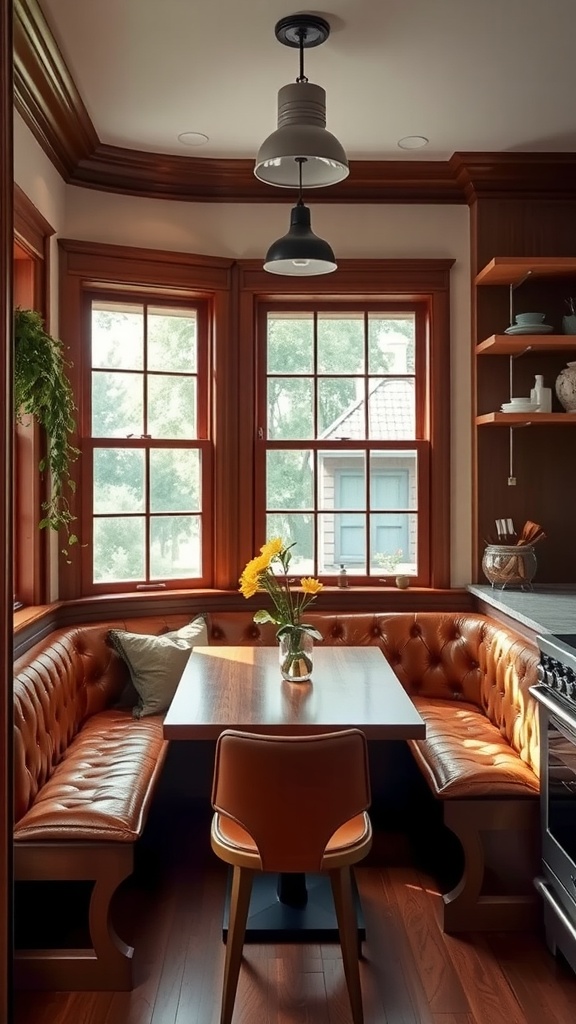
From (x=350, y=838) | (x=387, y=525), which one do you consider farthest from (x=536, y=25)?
(x=350, y=838)

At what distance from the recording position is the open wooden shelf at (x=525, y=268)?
3816mm

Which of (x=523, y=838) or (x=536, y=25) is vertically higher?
(x=536, y=25)

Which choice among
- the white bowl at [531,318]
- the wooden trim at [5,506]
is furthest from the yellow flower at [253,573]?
the white bowl at [531,318]

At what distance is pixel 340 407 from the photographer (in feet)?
14.3

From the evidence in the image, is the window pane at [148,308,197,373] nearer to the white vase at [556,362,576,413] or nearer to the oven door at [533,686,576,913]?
the white vase at [556,362,576,413]

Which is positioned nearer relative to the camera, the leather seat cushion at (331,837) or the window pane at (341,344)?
the leather seat cushion at (331,837)

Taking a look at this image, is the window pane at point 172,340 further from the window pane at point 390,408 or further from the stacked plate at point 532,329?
the stacked plate at point 532,329

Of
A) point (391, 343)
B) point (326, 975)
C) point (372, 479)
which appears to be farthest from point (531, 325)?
point (326, 975)

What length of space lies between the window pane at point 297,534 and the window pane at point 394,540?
313 millimetres

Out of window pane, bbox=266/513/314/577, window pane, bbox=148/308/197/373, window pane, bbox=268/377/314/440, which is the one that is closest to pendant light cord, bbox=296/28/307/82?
window pane, bbox=148/308/197/373

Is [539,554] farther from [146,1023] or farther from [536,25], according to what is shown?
[146,1023]

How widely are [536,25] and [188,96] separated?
130 centimetres

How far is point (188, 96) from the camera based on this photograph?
3.35m

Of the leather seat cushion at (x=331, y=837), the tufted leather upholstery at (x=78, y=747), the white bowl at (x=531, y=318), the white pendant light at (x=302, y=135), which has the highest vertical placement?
the white pendant light at (x=302, y=135)
